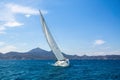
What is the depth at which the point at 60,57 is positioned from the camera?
255 feet

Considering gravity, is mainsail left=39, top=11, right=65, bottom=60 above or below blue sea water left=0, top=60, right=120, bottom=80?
above

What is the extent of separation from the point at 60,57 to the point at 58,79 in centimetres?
3099

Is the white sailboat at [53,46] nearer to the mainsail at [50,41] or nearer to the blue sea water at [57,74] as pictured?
the mainsail at [50,41]

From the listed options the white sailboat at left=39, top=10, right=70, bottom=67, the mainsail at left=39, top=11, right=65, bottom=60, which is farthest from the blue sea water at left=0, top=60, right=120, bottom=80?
the mainsail at left=39, top=11, right=65, bottom=60

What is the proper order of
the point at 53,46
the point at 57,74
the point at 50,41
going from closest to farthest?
the point at 57,74, the point at 50,41, the point at 53,46

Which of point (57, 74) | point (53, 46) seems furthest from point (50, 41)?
point (57, 74)

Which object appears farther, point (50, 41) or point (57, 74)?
point (50, 41)

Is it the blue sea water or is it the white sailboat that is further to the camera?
the white sailboat

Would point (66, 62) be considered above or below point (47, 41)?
below

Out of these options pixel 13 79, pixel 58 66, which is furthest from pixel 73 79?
pixel 58 66

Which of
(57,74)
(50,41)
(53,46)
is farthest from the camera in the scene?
(53,46)

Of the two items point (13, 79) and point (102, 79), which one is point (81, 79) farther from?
point (13, 79)

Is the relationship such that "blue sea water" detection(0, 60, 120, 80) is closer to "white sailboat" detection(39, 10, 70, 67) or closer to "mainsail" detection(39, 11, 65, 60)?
"white sailboat" detection(39, 10, 70, 67)

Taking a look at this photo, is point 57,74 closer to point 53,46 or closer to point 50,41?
point 50,41
